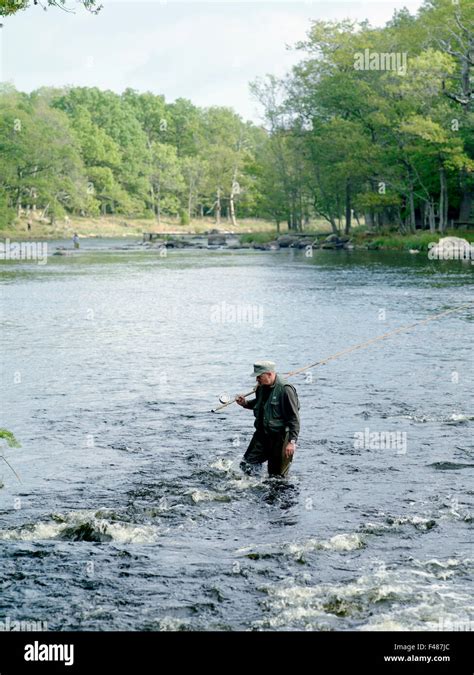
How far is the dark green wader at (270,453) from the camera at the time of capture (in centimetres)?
1250

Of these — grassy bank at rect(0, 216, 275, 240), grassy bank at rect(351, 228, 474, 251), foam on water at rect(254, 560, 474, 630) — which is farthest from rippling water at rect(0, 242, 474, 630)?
grassy bank at rect(0, 216, 275, 240)

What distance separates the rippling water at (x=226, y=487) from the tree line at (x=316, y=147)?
127 ft

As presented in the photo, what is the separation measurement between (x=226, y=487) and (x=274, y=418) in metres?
1.21

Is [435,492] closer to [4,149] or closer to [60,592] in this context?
[60,592]

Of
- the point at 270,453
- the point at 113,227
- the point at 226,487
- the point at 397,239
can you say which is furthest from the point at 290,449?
the point at 113,227

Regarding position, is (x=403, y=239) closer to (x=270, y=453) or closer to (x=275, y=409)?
(x=270, y=453)

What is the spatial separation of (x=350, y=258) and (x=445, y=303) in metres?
30.3

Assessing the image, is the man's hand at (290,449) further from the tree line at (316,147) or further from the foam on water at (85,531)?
the tree line at (316,147)

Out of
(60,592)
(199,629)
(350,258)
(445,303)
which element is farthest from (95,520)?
(350,258)

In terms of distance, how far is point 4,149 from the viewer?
9925 cm

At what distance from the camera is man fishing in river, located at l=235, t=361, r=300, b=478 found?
39.8 ft

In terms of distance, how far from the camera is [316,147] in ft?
266

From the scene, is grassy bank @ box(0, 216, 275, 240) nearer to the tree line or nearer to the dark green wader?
the tree line

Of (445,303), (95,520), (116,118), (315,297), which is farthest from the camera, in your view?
(116,118)
